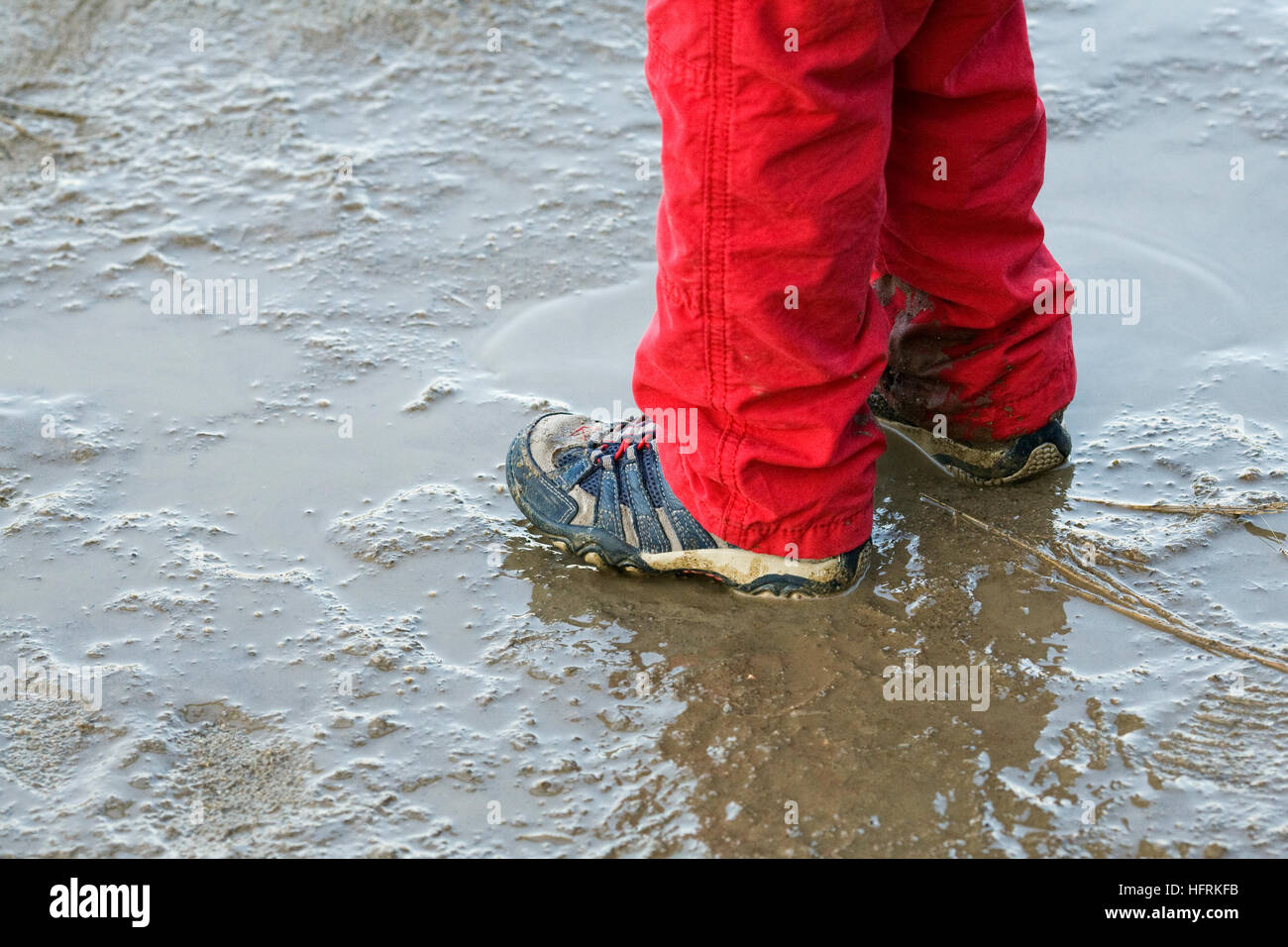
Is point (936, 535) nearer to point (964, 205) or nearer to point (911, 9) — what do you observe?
point (964, 205)

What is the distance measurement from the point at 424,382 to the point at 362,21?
5.14 feet

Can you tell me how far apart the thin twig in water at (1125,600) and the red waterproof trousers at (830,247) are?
20 centimetres

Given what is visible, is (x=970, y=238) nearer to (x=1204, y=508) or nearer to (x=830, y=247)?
(x=830, y=247)

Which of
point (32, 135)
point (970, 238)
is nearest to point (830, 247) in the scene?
point (970, 238)

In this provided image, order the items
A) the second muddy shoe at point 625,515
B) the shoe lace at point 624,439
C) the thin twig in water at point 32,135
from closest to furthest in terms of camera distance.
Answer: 1. the second muddy shoe at point 625,515
2. the shoe lace at point 624,439
3. the thin twig in water at point 32,135

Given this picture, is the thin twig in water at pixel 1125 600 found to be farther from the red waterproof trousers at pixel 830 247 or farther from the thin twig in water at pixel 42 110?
the thin twig in water at pixel 42 110

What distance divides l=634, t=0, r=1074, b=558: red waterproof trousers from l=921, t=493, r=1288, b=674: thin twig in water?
0.66ft

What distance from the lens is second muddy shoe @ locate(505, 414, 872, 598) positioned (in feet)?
5.70

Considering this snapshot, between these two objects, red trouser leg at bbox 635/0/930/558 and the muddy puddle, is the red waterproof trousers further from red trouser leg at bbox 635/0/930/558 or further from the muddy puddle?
the muddy puddle

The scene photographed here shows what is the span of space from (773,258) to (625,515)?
0.48m

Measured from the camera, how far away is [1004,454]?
1921 mm

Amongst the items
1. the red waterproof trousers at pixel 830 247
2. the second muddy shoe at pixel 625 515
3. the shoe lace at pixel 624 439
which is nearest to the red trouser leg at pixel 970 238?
the red waterproof trousers at pixel 830 247

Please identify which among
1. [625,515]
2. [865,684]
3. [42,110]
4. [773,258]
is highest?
[42,110]

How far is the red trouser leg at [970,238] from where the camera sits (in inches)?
64.6
